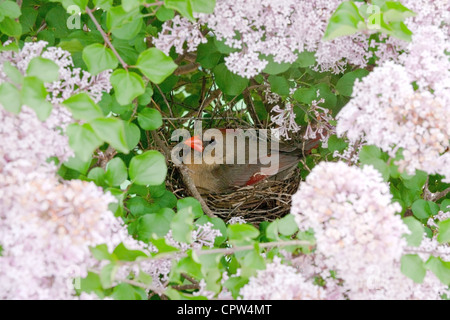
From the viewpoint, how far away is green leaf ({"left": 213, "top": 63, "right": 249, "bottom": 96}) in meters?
→ 1.11

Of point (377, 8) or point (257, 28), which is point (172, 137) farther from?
point (377, 8)

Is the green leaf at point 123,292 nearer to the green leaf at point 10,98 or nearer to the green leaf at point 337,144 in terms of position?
the green leaf at point 10,98

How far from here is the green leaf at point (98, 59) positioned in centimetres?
85

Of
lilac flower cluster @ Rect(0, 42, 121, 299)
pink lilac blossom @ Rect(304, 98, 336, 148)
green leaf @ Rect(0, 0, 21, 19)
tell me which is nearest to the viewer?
lilac flower cluster @ Rect(0, 42, 121, 299)

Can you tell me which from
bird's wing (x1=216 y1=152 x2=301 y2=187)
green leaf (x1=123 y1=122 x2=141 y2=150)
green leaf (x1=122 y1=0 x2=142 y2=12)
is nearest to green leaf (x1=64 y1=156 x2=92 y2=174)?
green leaf (x1=123 y1=122 x2=141 y2=150)

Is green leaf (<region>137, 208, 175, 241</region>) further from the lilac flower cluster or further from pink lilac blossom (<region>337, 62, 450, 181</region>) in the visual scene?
pink lilac blossom (<region>337, 62, 450, 181</region>)

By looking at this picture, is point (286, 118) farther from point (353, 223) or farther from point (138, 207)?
point (353, 223)

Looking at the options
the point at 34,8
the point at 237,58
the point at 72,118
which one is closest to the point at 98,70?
the point at 72,118

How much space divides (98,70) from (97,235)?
29 cm

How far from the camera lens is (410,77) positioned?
838 millimetres

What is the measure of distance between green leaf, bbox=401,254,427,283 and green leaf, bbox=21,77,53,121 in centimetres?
56

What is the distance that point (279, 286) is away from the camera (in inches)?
30.1

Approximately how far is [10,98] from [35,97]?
32mm

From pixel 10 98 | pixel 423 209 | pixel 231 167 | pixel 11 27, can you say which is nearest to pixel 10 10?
pixel 11 27
